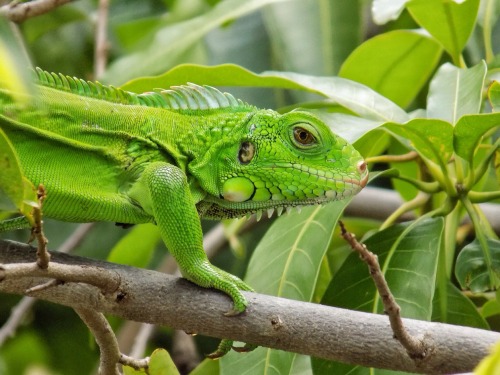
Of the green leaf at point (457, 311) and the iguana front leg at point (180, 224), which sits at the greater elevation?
the green leaf at point (457, 311)

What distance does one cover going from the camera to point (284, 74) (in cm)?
322

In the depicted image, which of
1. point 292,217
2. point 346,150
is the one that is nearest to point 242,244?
point 292,217

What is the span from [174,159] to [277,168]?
0.33m

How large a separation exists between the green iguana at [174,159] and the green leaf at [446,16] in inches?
38.7

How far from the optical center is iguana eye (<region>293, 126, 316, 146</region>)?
2686 mm

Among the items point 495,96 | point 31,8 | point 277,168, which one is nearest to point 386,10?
point 495,96

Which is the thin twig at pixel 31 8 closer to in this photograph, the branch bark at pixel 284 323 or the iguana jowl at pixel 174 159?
the iguana jowl at pixel 174 159

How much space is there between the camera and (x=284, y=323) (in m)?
2.10

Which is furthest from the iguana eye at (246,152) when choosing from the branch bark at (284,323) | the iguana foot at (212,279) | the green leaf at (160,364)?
the green leaf at (160,364)

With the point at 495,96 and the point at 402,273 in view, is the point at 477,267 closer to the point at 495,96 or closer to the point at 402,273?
the point at 402,273

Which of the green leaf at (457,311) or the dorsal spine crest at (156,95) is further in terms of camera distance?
the green leaf at (457,311)

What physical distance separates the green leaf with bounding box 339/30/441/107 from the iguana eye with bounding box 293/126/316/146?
1130mm

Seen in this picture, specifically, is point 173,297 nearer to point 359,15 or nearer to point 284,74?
point 284,74

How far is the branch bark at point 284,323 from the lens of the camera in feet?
6.73
